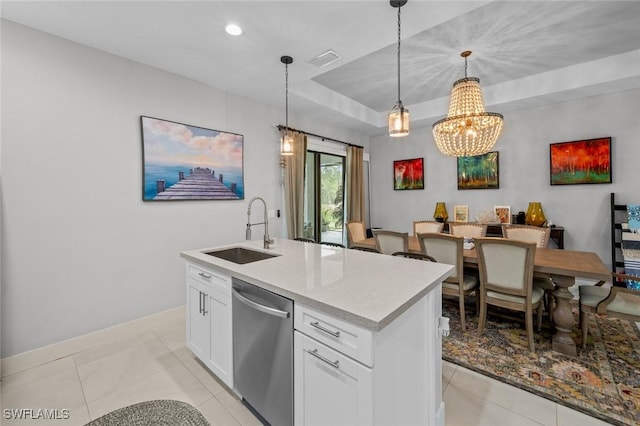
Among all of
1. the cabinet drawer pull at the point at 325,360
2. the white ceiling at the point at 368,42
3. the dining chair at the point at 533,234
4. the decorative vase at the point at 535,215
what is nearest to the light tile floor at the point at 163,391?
the cabinet drawer pull at the point at 325,360

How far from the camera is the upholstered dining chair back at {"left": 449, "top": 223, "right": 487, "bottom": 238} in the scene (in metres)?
3.60

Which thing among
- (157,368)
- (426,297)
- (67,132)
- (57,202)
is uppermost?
(67,132)

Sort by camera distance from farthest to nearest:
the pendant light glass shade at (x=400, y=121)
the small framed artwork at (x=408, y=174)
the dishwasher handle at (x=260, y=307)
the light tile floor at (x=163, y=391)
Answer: the small framed artwork at (x=408, y=174) → the pendant light glass shade at (x=400, y=121) → the light tile floor at (x=163, y=391) → the dishwasher handle at (x=260, y=307)

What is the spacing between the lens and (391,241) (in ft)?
9.95

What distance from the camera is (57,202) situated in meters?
2.37

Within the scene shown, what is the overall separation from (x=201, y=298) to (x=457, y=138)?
3174 millimetres

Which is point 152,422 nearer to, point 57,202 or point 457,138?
point 57,202

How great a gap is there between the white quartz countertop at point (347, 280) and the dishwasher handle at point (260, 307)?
93 millimetres

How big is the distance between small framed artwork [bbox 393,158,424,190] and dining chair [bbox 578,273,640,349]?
3.23m

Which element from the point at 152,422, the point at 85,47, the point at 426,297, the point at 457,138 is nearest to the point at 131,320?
the point at 152,422

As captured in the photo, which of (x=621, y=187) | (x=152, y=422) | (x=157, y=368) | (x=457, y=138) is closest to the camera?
(x=152, y=422)

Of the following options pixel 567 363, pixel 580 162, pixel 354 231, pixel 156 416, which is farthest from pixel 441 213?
pixel 156 416

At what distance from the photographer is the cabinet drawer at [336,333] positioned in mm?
1049

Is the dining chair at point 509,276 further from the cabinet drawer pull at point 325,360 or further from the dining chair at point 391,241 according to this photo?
the cabinet drawer pull at point 325,360
